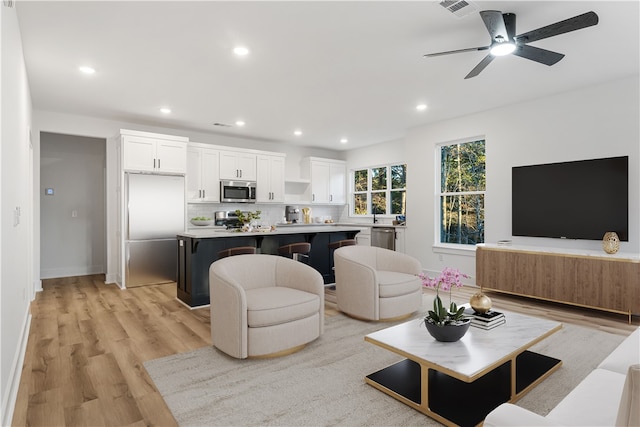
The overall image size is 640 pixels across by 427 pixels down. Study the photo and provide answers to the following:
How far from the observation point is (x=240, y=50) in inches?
135

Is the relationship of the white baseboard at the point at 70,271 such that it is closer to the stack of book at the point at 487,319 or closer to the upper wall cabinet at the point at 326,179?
the upper wall cabinet at the point at 326,179

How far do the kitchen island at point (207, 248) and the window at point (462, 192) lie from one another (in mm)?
2185

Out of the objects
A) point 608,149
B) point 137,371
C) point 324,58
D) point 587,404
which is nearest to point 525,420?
point 587,404

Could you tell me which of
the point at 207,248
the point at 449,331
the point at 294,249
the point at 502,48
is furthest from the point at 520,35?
the point at 207,248

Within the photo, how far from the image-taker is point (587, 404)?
1450 mm

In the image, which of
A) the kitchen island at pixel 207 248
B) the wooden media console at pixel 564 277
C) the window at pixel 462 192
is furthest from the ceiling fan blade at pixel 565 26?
the kitchen island at pixel 207 248

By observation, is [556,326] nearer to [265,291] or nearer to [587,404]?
[587,404]

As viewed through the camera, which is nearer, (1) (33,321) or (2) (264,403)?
(2) (264,403)

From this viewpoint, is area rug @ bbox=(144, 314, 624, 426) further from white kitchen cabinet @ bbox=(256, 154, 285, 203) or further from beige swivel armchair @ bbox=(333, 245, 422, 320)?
white kitchen cabinet @ bbox=(256, 154, 285, 203)

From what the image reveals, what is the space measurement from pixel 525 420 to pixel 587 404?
0.51 m

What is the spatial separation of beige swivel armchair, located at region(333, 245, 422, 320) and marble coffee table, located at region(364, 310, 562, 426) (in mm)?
1046

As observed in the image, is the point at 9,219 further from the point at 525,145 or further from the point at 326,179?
the point at 326,179

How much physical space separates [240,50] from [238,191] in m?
3.91

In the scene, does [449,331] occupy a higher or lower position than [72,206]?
lower
